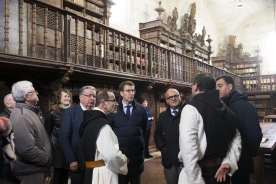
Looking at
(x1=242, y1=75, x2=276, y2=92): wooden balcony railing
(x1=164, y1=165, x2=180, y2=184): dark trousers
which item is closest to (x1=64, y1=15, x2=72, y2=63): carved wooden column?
(x1=164, y1=165, x2=180, y2=184): dark trousers

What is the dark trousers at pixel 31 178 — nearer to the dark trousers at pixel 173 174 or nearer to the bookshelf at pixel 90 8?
the dark trousers at pixel 173 174

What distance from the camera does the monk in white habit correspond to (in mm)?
1695

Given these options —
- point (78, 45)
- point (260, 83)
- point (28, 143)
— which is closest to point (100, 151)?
point (28, 143)

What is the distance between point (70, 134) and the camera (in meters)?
2.45

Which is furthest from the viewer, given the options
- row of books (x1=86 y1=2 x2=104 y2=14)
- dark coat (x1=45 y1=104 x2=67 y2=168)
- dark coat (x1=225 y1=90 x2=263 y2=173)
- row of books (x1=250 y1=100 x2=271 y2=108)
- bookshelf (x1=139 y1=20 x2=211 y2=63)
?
row of books (x1=250 y1=100 x2=271 y2=108)

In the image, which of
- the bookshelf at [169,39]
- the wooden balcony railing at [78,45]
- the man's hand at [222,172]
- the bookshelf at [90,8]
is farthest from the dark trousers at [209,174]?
the bookshelf at [169,39]

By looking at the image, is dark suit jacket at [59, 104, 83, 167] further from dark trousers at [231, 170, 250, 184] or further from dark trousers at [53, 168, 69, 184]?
dark trousers at [231, 170, 250, 184]

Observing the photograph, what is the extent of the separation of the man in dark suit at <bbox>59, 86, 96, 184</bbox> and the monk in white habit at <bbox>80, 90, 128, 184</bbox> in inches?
24.9

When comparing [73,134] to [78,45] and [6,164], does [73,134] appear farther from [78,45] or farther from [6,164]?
[78,45]

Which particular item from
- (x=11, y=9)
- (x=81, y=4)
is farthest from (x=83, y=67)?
(x=81, y=4)

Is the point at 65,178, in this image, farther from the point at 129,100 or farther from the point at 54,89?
the point at 54,89

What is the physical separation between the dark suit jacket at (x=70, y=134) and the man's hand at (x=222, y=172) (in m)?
1.37

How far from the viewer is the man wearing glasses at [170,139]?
7.57 ft

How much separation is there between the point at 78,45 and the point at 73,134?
8.15ft
